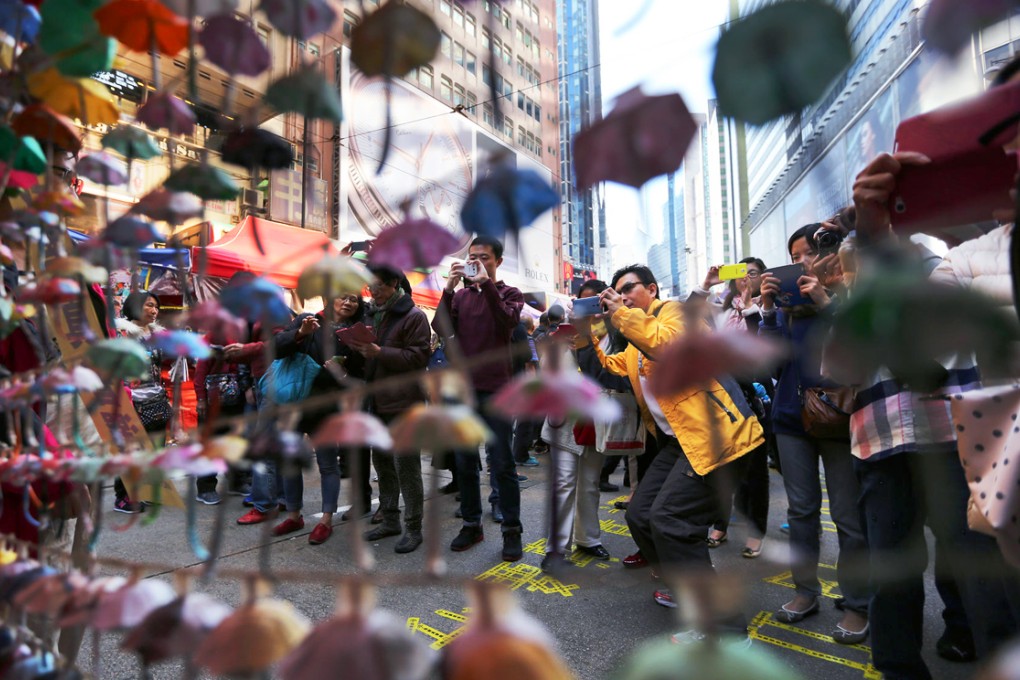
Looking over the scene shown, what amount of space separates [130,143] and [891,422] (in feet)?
5.41

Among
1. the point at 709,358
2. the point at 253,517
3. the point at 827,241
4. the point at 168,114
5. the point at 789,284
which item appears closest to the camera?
the point at 709,358

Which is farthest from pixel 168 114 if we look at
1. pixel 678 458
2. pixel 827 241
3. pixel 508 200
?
pixel 678 458

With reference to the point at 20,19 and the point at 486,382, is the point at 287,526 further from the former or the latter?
the point at 20,19

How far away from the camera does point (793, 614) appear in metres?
2.00

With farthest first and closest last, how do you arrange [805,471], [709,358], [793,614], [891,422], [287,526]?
[287,526] → [805,471] → [793,614] → [891,422] → [709,358]

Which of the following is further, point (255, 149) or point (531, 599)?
point (531, 599)

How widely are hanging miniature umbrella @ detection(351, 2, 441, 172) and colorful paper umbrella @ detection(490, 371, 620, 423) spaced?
0.81 ft

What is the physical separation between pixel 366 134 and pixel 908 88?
0.40m

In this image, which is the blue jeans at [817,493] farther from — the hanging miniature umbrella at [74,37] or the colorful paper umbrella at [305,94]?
the hanging miniature umbrella at [74,37]

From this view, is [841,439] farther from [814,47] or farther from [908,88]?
[814,47]

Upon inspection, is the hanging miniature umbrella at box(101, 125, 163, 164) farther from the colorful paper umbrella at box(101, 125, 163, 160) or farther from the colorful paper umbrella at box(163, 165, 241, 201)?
the colorful paper umbrella at box(163, 165, 241, 201)

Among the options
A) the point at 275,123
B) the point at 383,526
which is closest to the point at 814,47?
the point at 275,123

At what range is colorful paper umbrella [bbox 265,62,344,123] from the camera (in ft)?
1.38

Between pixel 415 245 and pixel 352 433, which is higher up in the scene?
pixel 415 245
